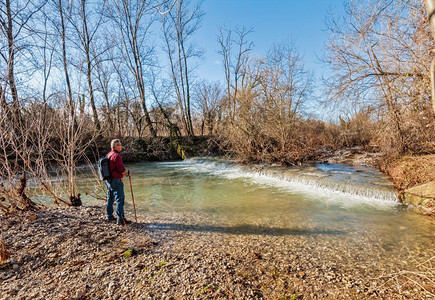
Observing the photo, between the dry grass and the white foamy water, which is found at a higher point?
the dry grass

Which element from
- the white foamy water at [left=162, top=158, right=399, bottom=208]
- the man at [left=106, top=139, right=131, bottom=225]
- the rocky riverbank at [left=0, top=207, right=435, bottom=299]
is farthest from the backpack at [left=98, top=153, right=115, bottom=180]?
the white foamy water at [left=162, top=158, right=399, bottom=208]

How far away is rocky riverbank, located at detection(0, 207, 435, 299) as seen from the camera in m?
2.91

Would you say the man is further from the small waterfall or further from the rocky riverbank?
the small waterfall

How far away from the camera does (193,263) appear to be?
3.56 metres

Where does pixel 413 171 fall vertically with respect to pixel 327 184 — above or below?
above

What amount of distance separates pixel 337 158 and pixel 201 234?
13.1 m

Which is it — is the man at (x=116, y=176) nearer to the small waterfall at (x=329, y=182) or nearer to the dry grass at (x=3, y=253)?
the dry grass at (x=3, y=253)

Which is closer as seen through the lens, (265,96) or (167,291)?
(167,291)

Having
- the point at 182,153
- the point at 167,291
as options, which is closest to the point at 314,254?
the point at 167,291

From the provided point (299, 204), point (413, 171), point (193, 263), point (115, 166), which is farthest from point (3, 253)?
point (413, 171)

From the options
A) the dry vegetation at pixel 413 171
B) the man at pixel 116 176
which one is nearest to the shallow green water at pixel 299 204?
the dry vegetation at pixel 413 171

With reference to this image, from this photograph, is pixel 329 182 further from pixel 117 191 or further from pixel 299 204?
pixel 117 191

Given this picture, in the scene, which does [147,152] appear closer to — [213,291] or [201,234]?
→ [201,234]

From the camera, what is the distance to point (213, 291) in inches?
113
